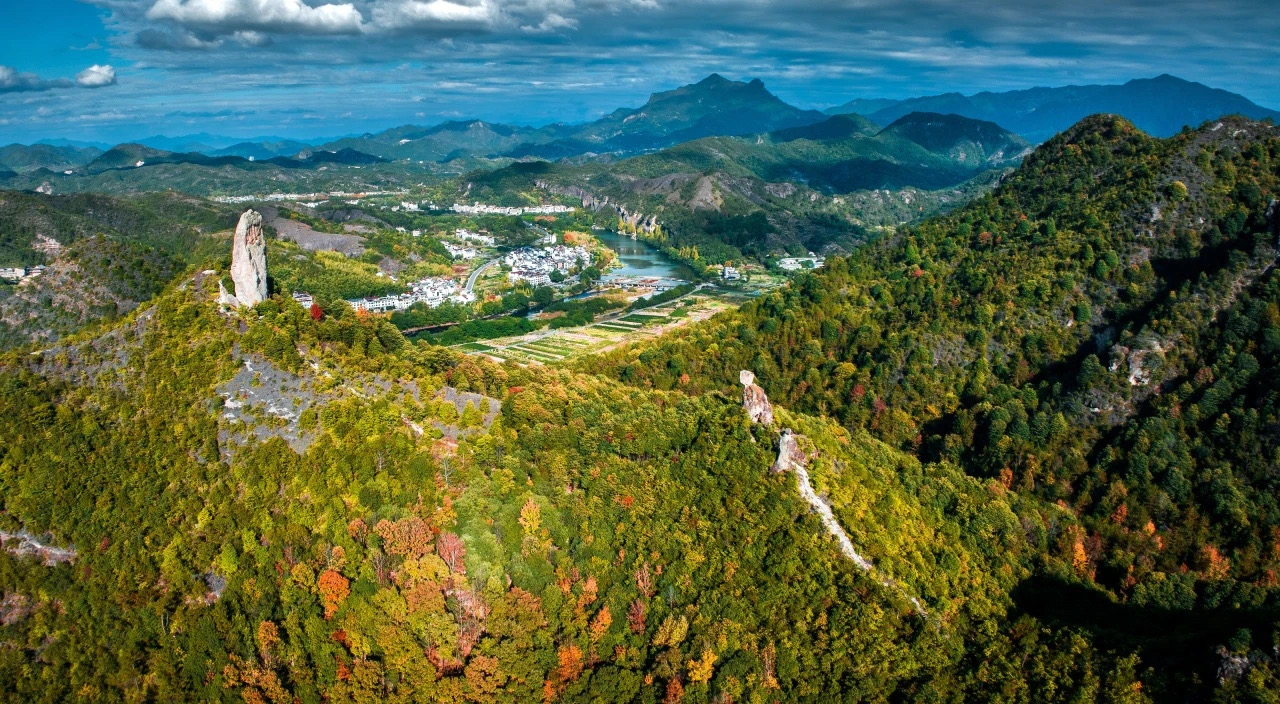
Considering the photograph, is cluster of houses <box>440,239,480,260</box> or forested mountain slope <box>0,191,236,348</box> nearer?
forested mountain slope <box>0,191,236,348</box>

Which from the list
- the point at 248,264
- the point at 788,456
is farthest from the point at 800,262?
the point at 248,264

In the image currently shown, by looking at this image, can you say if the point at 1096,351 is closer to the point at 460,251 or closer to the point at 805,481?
the point at 805,481

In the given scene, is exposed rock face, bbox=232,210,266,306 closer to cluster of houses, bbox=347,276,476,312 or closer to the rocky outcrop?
the rocky outcrop

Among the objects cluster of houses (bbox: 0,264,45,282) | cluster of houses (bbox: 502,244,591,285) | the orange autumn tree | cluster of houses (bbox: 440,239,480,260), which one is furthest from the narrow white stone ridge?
cluster of houses (bbox: 440,239,480,260)

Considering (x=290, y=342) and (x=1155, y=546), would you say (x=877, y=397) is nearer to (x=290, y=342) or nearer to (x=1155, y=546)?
(x=1155, y=546)

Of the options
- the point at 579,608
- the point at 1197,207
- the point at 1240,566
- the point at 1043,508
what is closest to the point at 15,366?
the point at 579,608
